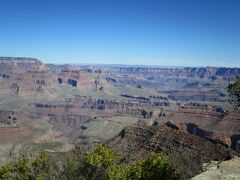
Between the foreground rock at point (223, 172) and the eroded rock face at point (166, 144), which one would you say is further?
the eroded rock face at point (166, 144)

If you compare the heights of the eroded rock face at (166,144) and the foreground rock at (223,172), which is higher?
the foreground rock at (223,172)

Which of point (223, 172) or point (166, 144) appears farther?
point (166, 144)

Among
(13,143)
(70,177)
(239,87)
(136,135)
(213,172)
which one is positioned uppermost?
(239,87)

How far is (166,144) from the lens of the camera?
95.1 m

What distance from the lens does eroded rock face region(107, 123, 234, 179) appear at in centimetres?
7919

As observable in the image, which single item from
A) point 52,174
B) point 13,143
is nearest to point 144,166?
point 52,174

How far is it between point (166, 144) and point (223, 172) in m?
64.5

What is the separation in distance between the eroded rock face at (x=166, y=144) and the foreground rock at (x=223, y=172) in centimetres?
3832

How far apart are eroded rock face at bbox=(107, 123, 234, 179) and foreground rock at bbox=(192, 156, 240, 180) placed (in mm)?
38322

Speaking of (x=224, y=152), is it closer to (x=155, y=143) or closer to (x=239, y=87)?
(x=155, y=143)

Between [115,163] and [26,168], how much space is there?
855 cm

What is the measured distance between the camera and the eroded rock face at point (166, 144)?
79.2 metres

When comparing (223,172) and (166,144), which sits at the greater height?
(223,172)

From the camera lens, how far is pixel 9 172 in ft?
126
